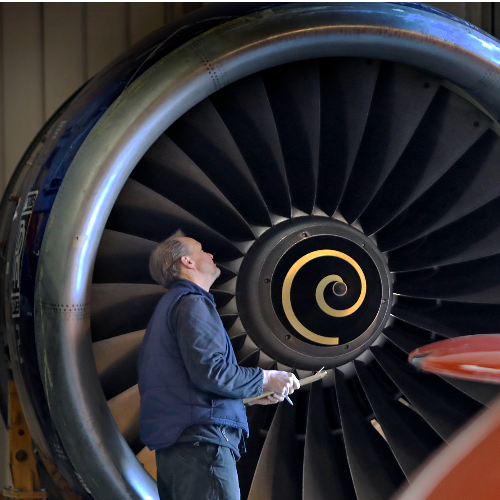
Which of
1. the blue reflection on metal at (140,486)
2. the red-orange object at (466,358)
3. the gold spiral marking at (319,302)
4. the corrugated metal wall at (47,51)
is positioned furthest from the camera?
the corrugated metal wall at (47,51)

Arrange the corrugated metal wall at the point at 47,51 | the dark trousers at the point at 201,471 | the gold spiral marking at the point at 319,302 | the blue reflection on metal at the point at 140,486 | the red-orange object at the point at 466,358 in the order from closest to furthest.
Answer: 1. the red-orange object at the point at 466,358
2. the dark trousers at the point at 201,471
3. the blue reflection on metal at the point at 140,486
4. the gold spiral marking at the point at 319,302
5. the corrugated metal wall at the point at 47,51

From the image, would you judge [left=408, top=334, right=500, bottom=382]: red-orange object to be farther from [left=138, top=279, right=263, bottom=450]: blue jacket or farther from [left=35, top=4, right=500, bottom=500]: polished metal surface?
[left=35, top=4, right=500, bottom=500]: polished metal surface

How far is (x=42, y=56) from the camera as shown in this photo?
2271 millimetres

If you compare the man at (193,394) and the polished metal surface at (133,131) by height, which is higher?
the polished metal surface at (133,131)

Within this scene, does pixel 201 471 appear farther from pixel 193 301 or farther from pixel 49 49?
pixel 49 49

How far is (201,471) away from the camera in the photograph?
1.17m

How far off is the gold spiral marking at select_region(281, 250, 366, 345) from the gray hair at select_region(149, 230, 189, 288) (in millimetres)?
291

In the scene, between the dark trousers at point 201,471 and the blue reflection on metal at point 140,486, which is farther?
the blue reflection on metal at point 140,486

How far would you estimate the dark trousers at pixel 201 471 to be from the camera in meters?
1.15

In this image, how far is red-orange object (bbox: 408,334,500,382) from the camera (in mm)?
603

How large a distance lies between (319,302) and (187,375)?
1.33 ft

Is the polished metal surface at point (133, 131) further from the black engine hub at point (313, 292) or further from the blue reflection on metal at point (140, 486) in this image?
the black engine hub at point (313, 292)

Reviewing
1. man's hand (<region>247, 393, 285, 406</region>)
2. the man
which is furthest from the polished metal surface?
man's hand (<region>247, 393, 285, 406</region>)

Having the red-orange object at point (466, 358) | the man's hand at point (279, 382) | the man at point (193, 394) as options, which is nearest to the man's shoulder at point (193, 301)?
the man at point (193, 394)
